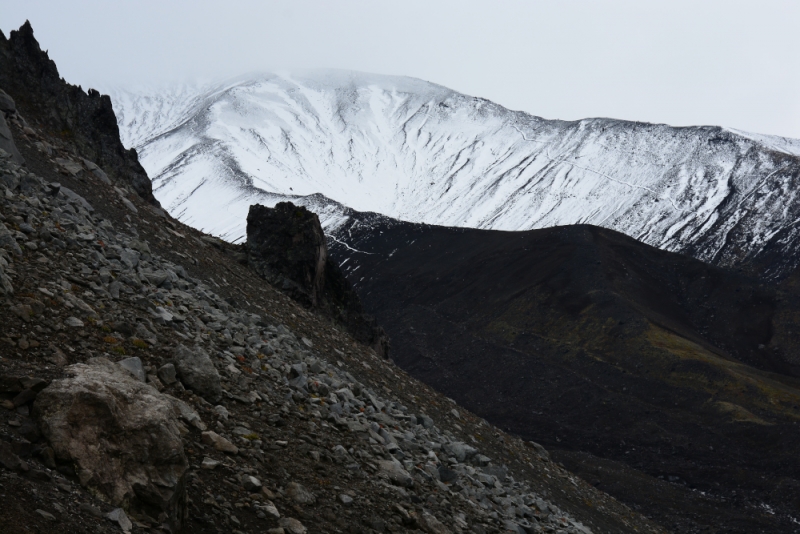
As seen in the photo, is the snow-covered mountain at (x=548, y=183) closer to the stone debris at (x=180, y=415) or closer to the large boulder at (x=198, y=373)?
the stone debris at (x=180, y=415)

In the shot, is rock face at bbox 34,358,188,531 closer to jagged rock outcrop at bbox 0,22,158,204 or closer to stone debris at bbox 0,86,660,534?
stone debris at bbox 0,86,660,534

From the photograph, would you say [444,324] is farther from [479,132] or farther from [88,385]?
[479,132]

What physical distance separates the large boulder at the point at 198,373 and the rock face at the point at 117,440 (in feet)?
6.58

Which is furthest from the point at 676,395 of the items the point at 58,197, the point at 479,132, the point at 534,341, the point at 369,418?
the point at 479,132

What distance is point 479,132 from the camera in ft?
654

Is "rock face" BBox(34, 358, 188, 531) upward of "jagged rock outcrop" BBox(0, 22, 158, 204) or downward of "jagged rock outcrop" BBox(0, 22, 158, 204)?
downward

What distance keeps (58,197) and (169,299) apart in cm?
357

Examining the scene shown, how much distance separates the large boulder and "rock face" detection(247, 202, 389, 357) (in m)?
16.7

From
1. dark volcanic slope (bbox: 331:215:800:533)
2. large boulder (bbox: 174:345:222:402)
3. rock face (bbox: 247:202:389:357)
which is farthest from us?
dark volcanic slope (bbox: 331:215:800:533)

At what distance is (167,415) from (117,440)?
1.83ft

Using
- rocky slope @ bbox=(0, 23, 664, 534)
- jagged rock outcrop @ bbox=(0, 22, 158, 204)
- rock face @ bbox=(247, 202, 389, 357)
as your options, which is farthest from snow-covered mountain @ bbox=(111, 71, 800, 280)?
rocky slope @ bbox=(0, 23, 664, 534)

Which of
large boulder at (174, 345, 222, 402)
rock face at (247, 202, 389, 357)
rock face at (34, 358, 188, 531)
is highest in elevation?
rock face at (247, 202, 389, 357)

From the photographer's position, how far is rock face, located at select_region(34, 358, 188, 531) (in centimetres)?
559

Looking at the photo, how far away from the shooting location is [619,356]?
180ft
